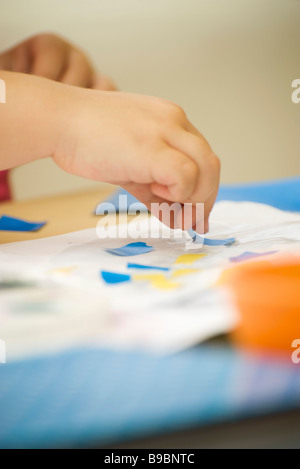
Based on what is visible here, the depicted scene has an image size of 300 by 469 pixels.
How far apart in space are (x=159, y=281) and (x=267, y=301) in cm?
9

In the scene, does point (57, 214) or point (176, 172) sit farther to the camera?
point (57, 214)

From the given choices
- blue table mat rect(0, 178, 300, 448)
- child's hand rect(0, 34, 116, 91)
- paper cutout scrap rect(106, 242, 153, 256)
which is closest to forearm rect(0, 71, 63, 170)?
paper cutout scrap rect(106, 242, 153, 256)

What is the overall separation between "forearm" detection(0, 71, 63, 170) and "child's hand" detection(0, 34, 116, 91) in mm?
648

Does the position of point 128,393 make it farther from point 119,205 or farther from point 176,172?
point 119,205

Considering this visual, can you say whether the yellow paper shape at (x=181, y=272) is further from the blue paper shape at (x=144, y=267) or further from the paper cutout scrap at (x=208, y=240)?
the paper cutout scrap at (x=208, y=240)

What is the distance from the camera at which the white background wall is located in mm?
1414

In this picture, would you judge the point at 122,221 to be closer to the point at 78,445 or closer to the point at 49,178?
the point at 78,445

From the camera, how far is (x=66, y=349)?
24 cm

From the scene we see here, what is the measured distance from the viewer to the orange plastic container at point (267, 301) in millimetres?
242

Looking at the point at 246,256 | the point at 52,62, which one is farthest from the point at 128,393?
the point at 52,62

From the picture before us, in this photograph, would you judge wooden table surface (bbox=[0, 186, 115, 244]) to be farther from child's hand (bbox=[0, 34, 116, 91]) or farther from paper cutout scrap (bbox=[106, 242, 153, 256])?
child's hand (bbox=[0, 34, 116, 91])

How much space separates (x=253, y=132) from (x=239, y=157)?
86 millimetres

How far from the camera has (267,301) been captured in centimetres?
28

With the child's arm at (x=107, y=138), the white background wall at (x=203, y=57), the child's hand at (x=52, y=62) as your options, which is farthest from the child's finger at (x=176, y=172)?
the white background wall at (x=203, y=57)
